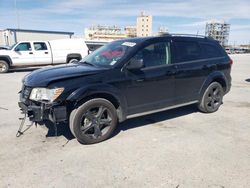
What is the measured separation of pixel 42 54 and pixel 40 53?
0.13 metres

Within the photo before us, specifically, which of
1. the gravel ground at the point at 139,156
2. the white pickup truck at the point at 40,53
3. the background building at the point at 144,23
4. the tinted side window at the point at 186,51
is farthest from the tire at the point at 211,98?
the background building at the point at 144,23

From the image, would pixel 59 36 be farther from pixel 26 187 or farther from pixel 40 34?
pixel 26 187

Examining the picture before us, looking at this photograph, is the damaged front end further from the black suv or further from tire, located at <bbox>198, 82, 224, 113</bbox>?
tire, located at <bbox>198, 82, 224, 113</bbox>

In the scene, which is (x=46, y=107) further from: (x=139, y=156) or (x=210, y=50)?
(x=210, y=50)

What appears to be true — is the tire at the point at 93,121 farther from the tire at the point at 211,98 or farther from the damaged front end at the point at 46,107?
the tire at the point at 211,98

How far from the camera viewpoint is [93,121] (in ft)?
13.4

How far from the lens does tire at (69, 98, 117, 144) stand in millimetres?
3898

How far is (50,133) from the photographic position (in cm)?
456

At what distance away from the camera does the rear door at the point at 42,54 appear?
48.8ft

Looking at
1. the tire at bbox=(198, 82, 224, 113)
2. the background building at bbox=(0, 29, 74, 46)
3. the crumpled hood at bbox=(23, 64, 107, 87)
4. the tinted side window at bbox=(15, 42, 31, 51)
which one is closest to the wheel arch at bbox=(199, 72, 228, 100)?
the tire at bbox=(198, 82, 224, 113)

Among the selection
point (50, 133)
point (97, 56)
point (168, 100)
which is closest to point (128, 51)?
point (97, 56)

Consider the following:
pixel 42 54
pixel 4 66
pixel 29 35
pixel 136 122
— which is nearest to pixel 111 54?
pixel 136 122

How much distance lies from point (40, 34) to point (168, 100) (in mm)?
33752

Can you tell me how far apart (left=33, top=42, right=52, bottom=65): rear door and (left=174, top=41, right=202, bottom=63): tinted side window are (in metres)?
11.7
